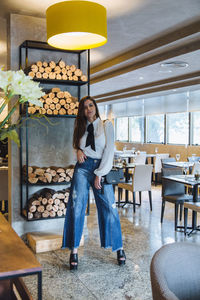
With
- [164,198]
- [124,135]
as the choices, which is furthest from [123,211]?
[124,135]

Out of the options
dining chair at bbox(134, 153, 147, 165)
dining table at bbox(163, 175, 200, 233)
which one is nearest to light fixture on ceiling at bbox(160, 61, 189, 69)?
dining table at bbox(163, 175, 200, 233)

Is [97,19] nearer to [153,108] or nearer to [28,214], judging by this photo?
[28,214]

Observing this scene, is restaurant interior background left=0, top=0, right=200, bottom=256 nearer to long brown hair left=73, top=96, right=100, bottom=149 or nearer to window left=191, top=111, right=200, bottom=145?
window left=191, top=111, right=200, bottom=145

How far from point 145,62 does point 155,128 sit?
18.1 feet

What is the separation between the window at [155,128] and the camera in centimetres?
1195

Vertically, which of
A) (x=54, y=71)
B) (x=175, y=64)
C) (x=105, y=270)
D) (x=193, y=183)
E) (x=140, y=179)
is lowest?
(x=105, y=270)

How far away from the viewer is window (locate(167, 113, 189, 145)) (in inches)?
424

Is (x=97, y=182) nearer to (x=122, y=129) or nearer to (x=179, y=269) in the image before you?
(x=179, y=269)

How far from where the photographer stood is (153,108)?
12258mm

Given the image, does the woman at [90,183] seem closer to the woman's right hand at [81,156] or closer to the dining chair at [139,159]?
the woman's right hand at [81,156]

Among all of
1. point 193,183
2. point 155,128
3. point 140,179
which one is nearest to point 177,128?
point 155,128

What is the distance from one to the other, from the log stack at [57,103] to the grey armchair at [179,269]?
2.88m

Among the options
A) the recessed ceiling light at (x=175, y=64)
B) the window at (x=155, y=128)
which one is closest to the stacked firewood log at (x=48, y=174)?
the recessed ceiling light at (x=175, y=64)

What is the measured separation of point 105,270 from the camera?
138 inches
